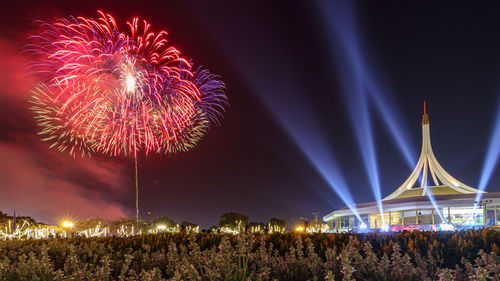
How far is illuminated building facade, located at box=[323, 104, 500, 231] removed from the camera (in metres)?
51.4

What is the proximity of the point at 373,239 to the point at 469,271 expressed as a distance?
3.27m

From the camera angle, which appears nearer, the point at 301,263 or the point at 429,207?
the point at 301,263

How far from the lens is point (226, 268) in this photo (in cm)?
608

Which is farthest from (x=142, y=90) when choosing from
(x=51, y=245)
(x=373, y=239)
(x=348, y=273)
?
(x=348, y=273)

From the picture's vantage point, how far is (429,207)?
53156 mm

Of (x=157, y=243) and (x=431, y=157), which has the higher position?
(x=431, y=157)

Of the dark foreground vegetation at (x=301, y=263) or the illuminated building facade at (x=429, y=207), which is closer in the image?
the dark foreground vegetation at (x=301, y=263)

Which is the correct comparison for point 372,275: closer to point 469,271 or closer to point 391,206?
point 469,271

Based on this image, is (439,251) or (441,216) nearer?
(439,251)

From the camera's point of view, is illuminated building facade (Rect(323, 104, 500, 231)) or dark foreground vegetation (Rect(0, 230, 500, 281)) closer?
dark foreground vegetation (Rect(0, 230, 500, 281))

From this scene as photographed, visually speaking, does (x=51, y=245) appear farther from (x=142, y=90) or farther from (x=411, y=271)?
(x=142, y=90)

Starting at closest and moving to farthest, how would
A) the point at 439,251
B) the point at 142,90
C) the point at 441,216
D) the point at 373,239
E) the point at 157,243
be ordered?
1. the point at 439,251
2. the point at 373,239
3. the point at 157,243
4. the point at 142,90
5. the point at 441,216

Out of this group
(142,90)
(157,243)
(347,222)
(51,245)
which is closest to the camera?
(157,243)

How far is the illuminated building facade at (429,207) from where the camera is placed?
51375 mm
